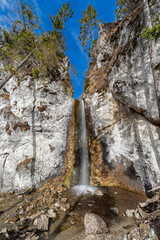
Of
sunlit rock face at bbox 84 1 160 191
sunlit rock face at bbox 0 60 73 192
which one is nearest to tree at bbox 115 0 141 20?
sunlit rock face at bbox 84 1 160 191

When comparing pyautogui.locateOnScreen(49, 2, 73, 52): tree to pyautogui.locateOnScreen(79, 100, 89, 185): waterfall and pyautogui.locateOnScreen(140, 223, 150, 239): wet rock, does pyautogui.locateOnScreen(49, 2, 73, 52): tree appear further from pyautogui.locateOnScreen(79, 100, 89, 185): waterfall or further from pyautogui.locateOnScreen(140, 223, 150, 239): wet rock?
pyautogui.locateOnScreen(140, 223, 150, 239): wet rock

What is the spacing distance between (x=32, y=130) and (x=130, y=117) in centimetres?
883

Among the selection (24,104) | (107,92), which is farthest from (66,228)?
(24,104)

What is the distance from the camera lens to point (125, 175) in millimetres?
7926

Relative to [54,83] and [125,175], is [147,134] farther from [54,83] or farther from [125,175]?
[54,83]

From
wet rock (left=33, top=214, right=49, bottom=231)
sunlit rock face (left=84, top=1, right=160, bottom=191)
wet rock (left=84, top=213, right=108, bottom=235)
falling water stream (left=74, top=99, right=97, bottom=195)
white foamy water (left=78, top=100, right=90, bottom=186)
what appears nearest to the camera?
wet rock (left=84, top=213, right=108, bottom=235)

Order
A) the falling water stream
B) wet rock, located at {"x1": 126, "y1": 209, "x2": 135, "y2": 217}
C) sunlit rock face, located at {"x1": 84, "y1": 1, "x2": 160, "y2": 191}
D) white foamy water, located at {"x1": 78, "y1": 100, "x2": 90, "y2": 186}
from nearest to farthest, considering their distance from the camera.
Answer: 1. wet rock, located at {"x1": 126, "y1": 209, "x2": 135, "y2": 217}
2. sunlit rock face, located at {"x1": 84, "y1": 1, "x2": 160, "y2": 191}
3. the falling water stream
4. white foamy water, located at {"x1": 78, "y1": 100, "x2": 90, "y2": 186}

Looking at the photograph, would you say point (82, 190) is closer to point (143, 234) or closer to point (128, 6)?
point (143, 234)

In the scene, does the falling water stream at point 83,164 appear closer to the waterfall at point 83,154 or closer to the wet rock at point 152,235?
the waterfall at point 83,154

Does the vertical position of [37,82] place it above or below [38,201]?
above

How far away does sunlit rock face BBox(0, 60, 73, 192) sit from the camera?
923 centimetres

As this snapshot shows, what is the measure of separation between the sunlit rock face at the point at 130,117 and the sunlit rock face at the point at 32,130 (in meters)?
3.34

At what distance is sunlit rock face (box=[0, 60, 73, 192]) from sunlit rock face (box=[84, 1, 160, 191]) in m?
3.34

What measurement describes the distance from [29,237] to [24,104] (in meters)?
10.2
